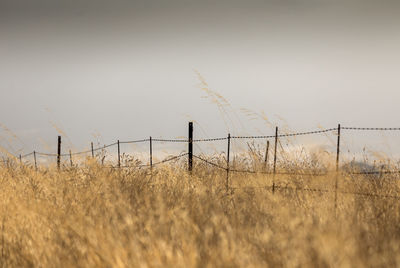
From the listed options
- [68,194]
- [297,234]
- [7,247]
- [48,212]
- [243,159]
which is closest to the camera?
[297,234]

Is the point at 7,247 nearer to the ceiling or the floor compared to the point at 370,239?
nearer to the floor

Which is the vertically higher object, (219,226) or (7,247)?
(219,226)

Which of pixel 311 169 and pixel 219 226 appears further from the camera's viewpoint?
pixel 311 169

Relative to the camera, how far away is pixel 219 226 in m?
3.66

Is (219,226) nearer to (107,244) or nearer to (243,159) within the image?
(107,244)

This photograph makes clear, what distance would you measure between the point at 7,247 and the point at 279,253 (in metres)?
2.59

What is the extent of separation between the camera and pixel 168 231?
3723 millimetres

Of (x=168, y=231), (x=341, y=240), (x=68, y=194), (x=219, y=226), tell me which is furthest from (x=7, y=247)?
(x=341, y=240)

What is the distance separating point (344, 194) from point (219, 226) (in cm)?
386

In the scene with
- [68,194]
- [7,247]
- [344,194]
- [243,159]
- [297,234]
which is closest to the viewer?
[297,234]

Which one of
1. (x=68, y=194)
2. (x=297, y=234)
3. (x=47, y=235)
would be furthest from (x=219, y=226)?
(x=68, y=194)

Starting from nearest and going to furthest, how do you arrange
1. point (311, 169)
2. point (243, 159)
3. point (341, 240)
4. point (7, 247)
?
1. point (341, 240)
2. point (7, 247)
3. point (311, 169)
4. point (243, 159)

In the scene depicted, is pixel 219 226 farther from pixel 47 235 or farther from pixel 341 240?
pixel 47 235

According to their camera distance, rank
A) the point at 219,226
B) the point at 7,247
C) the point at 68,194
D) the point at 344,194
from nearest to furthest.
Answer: the point at 219,226
the point at 7,247
the point at 68,194
the point at 344,194
